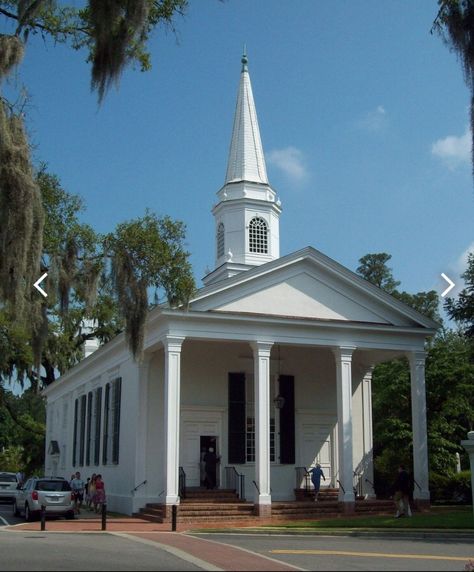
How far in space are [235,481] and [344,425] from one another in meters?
4.37

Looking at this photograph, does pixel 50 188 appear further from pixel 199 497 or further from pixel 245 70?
pixel 245 70

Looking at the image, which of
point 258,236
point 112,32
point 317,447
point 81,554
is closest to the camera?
point 81,554

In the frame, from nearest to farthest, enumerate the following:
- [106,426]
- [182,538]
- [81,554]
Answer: [81,554], [182,538], [106,426]

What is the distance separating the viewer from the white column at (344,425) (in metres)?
24.6

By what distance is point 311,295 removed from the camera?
2631 cm

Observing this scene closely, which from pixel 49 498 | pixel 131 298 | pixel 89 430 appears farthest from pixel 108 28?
pixel 89 430

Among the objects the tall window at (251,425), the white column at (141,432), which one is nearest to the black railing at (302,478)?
the tall window at (251,425)

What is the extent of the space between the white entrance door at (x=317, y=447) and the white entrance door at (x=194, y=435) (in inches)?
132

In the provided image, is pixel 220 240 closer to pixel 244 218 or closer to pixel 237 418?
pixel 244 218

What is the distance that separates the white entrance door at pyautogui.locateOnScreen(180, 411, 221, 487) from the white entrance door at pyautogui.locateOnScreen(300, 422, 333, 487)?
335 cm

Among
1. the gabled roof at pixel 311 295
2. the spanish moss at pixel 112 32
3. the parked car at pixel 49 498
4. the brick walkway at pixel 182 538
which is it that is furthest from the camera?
the gabled roof at pixel 311 295

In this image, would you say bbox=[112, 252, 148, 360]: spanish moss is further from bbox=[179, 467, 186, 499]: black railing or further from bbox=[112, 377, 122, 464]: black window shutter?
bbox=[112, 377, 122, 464]: black window shutter

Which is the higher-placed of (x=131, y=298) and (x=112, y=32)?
(x=112, y=32)

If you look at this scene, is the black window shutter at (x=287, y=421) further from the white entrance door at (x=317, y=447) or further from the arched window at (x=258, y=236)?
the arched window at (x=258, y=236)
